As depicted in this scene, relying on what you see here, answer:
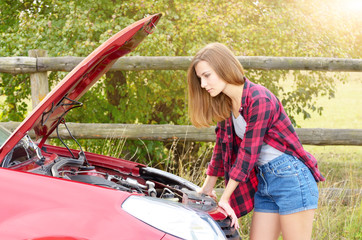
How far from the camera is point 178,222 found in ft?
6.14

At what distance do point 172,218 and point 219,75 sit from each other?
0.91 metres

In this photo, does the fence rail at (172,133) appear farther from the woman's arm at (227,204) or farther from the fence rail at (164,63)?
the woman's arm at (227,204)

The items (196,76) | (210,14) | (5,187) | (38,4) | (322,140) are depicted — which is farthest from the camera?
(38,4)

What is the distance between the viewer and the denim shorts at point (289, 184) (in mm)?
2463

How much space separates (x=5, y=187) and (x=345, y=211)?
10.8 ft

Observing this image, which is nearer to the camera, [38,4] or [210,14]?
[210,14]

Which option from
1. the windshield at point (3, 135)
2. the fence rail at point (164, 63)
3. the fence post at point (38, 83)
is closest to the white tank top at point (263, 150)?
the windshield at point (3, 135)

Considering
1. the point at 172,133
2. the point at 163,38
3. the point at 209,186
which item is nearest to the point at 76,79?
the point at 209,186

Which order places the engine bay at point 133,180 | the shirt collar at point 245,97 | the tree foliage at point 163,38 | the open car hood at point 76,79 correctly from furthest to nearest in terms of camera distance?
the tree foliage at point 163,38
the shirt collar at point 245,97
the engine bay at point 133,180
the open car hood at point 76,79

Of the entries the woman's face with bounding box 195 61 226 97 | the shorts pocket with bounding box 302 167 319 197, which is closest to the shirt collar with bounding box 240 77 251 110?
the woman's face with bounding box 195 61 226 97

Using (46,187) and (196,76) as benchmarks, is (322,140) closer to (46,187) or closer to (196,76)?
(196,76)

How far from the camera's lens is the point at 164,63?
4.93m

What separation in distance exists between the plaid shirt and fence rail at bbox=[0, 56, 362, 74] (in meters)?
2.29

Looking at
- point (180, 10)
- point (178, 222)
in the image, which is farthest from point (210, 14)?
point (178, 222)
